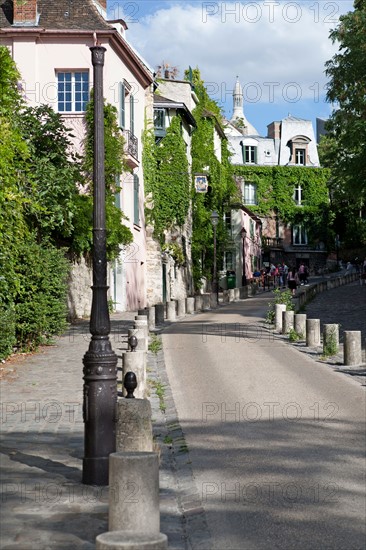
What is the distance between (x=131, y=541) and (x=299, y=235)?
72.2m

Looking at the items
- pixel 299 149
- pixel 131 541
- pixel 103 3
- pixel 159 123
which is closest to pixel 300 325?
pixel 131 541

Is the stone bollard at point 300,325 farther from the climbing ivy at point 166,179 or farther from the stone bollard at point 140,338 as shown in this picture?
the climbing ivy at point 166,179

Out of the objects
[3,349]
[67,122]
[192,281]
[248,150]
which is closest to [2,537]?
[3,349]

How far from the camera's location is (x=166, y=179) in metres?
39.2

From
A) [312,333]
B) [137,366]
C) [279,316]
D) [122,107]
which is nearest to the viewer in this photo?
[137,366]

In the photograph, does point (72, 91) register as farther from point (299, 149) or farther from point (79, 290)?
point (299, 149)

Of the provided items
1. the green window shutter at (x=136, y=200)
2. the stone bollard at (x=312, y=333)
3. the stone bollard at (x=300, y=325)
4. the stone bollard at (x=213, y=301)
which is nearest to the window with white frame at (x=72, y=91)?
the green window shutter at (x=136, y=200)

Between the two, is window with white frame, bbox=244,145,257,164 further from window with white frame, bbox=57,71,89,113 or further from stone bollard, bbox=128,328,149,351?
stone bollard, bbox=128,328,149,351

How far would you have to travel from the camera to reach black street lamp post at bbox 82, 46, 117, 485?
Answer: 7.66m

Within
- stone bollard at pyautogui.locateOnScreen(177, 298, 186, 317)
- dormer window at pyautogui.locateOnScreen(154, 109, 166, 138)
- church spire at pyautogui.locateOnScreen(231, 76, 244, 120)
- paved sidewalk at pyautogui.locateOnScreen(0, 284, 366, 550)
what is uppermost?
church spire at pyautogui.locateOnScreen(231, 76, 244, 120)

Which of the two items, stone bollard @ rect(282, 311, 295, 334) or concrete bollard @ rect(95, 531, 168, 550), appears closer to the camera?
concrete bollard @ rect(95, 531, 168, 550)

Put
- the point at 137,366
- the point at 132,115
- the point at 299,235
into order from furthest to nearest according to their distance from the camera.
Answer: the point at 299,235
the point at 132,115
the point at 137,366

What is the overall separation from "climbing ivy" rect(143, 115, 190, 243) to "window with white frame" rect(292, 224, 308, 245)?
116 feet

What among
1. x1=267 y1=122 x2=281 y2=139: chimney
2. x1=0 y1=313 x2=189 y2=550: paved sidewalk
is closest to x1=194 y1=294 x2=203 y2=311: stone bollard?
x1=0 y1=313 x2=189 y2=550: paved sidewalk
